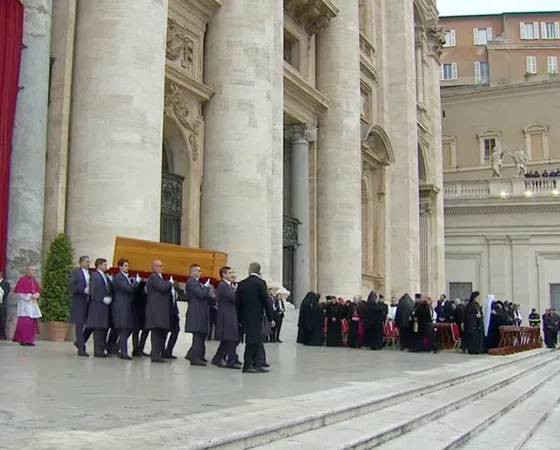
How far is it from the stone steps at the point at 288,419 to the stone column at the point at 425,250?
934 inches

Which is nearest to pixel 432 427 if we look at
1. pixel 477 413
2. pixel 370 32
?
pixel 477 413

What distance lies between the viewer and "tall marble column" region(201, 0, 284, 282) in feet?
53.8

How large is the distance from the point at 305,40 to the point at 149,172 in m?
11.8

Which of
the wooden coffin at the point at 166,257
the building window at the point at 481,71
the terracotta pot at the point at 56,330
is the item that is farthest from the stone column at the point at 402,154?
the building window at the point at 481,71

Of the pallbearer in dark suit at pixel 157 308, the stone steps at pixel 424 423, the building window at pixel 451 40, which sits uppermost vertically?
the building window at pixel 451 40

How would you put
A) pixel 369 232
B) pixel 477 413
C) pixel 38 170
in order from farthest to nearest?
1. pixel 369 232
2. pixel 38 170
3. pixel 477 413

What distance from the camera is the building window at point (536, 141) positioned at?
42531 mm

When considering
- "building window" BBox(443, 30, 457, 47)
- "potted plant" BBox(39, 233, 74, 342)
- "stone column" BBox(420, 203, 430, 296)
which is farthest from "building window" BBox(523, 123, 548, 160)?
"potted plant" BBox(39, 233, 74, 342)

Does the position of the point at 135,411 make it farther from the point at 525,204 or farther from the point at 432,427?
the point at 525,204

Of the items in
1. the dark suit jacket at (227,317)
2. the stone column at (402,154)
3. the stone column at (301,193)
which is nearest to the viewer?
the dark suit jacket at (227,317)

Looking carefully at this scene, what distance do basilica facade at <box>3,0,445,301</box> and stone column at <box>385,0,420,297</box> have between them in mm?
55

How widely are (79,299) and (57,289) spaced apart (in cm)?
190

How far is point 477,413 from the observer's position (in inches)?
291

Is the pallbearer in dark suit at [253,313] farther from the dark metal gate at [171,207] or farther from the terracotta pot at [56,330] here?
the dark metal gate at [171,207]
